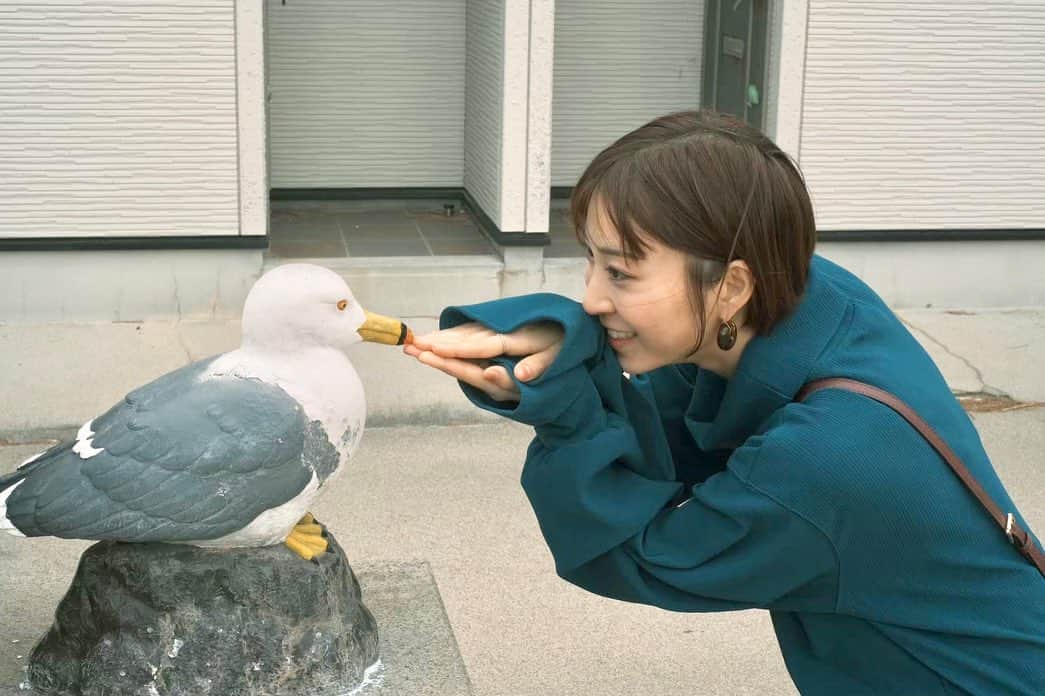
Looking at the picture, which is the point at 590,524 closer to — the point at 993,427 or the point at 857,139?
the point at 993,427

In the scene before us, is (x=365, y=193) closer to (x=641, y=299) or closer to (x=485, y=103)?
(x=485, y=103)

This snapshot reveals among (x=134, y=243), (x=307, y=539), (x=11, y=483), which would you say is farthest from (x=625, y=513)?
(x=134, y=243)

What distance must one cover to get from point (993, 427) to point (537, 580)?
2.35 metres

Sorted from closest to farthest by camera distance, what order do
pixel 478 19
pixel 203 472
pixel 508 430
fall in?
pixel 203 472 → pixel 508 430 → pixel 478 19

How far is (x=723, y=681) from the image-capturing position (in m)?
4.12

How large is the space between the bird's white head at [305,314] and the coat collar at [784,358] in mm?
1144

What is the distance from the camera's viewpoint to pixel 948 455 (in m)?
1.81

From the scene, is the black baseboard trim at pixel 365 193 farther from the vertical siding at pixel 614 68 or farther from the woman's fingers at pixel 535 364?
the woman's fingers at pixel 535 364

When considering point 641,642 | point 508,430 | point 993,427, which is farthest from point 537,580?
point 993,427

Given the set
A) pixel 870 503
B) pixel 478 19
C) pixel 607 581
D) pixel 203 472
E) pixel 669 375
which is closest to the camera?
pixel 870 503

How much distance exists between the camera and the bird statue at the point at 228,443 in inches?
115

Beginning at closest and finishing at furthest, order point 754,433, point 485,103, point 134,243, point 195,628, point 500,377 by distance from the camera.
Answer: point 500,377 → point 754,433 → point 195,628 → point 134,243 → point 485,103

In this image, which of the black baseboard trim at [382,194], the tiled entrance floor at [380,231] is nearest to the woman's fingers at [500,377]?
the tiled entrance floor at [380,231]

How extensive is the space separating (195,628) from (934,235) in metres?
5.13
